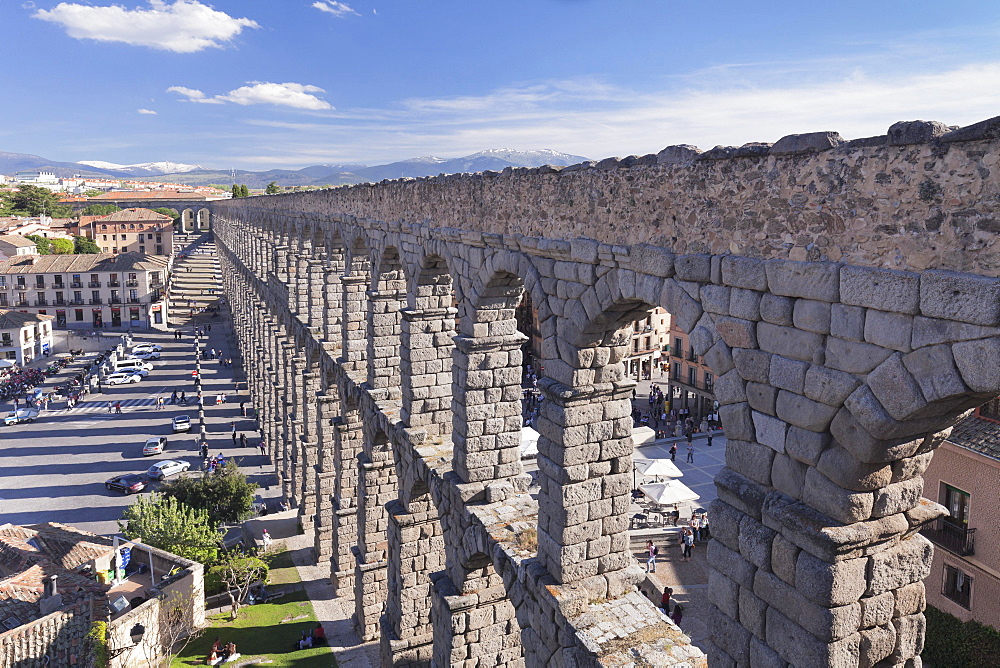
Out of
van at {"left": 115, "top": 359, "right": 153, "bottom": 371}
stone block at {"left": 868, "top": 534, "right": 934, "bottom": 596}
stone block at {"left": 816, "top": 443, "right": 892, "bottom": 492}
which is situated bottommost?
van at {"left": 115, "top": 359, "right": 153, "bottom": 371}

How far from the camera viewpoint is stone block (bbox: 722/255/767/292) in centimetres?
562

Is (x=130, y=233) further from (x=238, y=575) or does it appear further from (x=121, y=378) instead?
(x=238, y=575)

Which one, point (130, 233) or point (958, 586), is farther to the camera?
point (130, 233)

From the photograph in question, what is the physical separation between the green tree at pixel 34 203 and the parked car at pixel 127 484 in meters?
91.3

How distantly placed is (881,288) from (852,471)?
4.39 ft

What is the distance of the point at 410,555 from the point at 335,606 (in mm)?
7782

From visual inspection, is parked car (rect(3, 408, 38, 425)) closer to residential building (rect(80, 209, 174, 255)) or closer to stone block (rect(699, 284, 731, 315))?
stone block (rect(699, 284, 731, 315))

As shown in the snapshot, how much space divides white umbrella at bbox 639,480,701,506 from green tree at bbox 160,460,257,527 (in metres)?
15.8

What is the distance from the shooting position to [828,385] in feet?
16.6

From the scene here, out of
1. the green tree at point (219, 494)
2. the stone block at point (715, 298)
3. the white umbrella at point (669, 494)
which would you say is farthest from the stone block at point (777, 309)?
the green tree at point (219, 494)

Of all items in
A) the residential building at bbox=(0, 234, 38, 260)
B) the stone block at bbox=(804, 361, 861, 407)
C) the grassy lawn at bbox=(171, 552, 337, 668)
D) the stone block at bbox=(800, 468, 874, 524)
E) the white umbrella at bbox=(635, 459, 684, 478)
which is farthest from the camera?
the residential building at bbox=(0, 234, 38, 260)

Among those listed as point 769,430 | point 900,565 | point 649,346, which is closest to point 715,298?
point 769,430

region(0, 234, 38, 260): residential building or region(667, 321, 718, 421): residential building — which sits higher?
region(0, 234, 38, 260): residential building

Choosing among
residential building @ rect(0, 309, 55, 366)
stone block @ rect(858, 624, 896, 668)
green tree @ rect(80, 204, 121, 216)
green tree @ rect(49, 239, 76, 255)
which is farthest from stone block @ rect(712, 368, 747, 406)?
green tree @ rect(80, 204, 121, 216)
